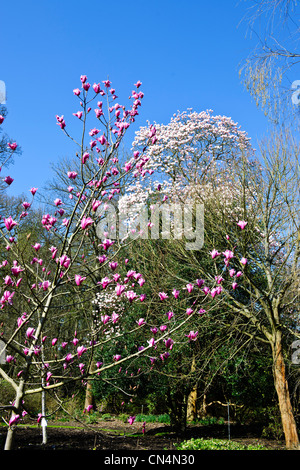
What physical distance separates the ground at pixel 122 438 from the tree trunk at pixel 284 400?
567 millimetres

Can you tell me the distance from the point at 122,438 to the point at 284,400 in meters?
3.28

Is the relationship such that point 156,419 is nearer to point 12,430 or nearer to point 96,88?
point 12,430

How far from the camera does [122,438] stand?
27.3 ft

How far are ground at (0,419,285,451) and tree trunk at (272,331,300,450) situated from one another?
1.86 feet

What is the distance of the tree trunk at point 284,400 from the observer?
317 inches

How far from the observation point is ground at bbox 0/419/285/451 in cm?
713

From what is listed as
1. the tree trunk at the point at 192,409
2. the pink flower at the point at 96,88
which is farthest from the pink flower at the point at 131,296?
the tree trunk at the point at 192,409

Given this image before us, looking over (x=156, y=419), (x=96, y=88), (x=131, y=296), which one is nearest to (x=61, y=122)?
(x=96, y=88)

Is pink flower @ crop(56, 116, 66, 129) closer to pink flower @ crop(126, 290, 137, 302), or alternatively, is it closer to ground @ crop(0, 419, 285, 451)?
pink flower @ crop(126, 290, 137, 302)

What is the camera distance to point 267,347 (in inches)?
389

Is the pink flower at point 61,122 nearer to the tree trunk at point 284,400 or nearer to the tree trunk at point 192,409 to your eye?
the tree trunk at point 284,400

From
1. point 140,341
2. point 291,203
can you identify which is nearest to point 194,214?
point 291,203

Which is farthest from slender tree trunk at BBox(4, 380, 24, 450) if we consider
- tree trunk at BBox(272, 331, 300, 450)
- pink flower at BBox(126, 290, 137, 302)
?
tree trunk at BBox(272, 331, 300, 450)

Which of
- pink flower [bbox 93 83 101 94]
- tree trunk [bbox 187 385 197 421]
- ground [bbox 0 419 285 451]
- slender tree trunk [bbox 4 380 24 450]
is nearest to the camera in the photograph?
slender tree trunk [bbox 4 380 24 450]
